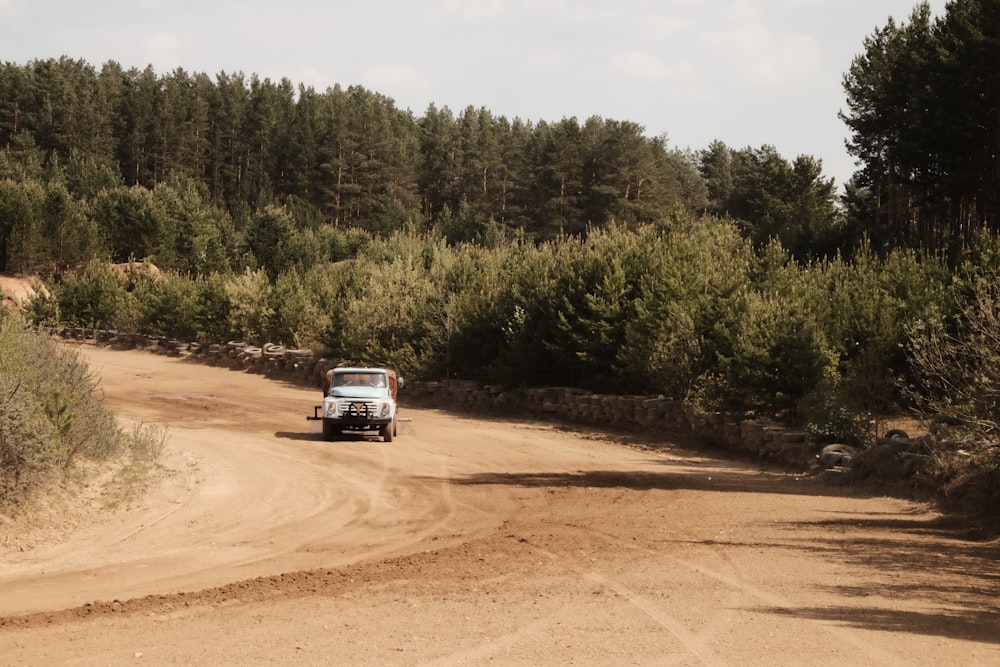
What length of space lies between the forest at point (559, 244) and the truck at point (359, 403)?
7699 millimetres

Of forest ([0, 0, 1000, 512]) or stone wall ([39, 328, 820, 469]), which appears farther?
forest ([0, 0, 1000, 512])

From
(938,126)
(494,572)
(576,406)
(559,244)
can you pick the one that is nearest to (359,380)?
(576,406)

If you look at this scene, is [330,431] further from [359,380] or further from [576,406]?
[576,406]

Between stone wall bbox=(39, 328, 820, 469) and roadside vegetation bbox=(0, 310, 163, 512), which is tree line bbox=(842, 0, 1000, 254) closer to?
stone wall bbox=(39, 328, 820, 469)

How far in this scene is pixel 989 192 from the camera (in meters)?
44.0

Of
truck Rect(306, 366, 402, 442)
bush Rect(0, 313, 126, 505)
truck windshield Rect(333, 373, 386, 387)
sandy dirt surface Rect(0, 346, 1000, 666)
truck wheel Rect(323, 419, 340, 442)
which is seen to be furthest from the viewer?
truck windshield Rect(333, 373, 386, 387)

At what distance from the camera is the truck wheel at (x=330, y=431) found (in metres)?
25.3

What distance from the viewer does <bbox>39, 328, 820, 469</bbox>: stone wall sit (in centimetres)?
2323

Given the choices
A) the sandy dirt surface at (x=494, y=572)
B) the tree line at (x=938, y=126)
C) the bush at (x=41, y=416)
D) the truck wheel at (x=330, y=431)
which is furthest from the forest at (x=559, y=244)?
the bush at (x=41, y=416)

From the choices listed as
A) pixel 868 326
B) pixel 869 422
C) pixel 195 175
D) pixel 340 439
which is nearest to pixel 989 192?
pixel 868 326

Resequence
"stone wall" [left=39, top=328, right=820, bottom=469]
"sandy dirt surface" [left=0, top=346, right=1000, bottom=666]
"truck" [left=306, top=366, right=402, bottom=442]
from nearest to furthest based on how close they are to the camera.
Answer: "sandy dirt surface" [left=0, top=346, right=1000, bottom=666] → "stone wall" [left=39, top=328, right=820, bottom=469] → "truck" [left=306, top=366, right=402, bottom=442]

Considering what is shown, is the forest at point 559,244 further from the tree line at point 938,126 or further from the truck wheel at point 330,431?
the truck wheel at point 330,431

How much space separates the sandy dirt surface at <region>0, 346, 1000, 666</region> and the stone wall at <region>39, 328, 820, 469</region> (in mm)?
2206

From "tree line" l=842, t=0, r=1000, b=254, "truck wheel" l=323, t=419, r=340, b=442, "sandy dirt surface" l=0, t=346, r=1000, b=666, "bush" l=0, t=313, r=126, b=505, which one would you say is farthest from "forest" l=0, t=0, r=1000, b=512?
"bush" l=0, t=313, r=126, b=505
